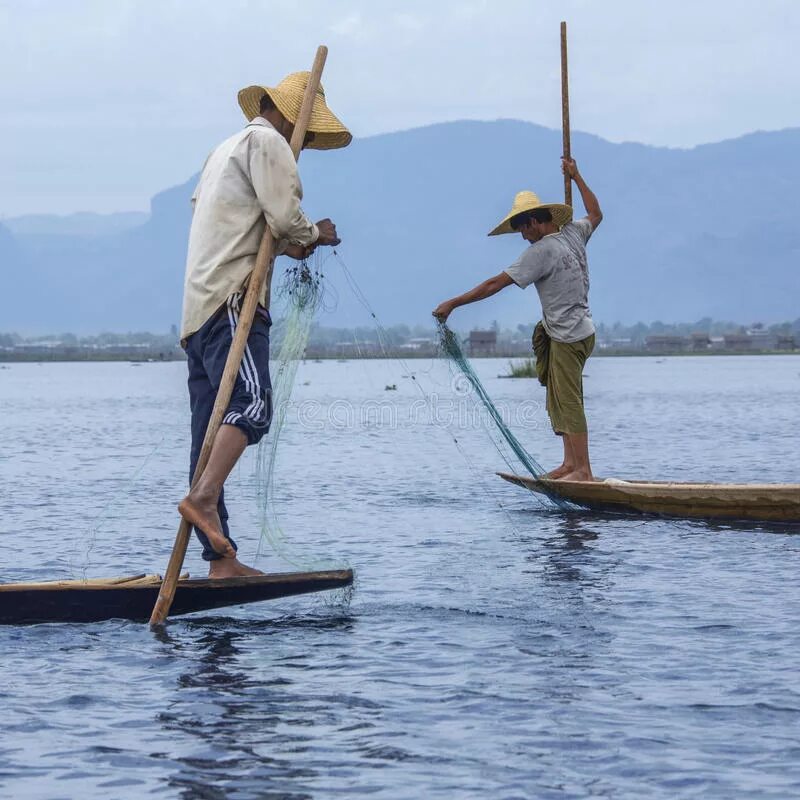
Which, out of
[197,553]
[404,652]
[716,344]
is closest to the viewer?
[404,652]

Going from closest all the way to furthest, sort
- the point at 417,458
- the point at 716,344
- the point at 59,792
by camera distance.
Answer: the point at 59,792 < the point at 417,458 < the point at 716,344

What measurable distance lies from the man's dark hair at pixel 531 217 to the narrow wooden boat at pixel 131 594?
4.88 meters

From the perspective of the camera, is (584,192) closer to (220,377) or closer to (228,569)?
(220,377)

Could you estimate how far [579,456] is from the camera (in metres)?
11.4

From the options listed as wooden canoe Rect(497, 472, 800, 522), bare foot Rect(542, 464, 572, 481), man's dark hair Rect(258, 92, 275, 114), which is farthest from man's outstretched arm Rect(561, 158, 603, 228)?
man's dark hair Rect(258, 92, 275, 114)

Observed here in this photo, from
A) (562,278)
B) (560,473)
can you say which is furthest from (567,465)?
(562,278)

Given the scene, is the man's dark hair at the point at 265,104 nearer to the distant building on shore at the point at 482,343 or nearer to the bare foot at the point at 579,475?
the bare foot at the point at 579,475

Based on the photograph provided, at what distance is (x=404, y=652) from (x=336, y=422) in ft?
81.3

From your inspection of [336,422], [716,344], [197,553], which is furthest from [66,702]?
[716,344]

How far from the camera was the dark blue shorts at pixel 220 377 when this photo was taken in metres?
6.68

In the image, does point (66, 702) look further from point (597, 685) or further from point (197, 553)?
point (197, 553)

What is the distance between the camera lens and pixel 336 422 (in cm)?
3114

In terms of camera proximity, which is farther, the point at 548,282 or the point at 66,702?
the point at 548,282

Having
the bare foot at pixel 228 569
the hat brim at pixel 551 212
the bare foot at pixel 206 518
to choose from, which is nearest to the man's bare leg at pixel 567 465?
the hat brim at pixel 551 212
